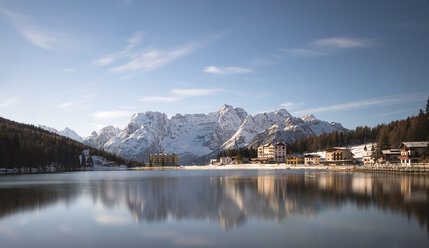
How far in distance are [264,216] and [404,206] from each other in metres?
10.6

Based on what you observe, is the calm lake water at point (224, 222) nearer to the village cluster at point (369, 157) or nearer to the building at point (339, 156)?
the village cluster at point (369, 157)

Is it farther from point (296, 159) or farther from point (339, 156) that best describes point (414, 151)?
point (296, 159)

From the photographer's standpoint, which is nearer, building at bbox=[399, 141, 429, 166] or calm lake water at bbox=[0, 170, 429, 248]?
calm lake water at bbox=[0, 170, 429, 248]

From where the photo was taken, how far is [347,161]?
146625mm

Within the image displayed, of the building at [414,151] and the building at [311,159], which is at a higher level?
the building at [414,151]

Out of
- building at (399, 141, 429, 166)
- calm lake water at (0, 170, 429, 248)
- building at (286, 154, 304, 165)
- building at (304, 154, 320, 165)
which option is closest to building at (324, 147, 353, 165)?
building at (304, 154, 320, 165)

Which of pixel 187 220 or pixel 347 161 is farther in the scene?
pixel 347 161

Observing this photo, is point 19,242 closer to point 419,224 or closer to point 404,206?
point 419,224

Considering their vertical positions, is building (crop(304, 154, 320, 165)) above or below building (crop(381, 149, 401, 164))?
below

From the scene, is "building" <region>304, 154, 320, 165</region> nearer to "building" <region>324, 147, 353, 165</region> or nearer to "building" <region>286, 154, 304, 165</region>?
"building" <region>324, 147, 353, 165</region>

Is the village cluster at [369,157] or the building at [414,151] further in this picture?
the village cluster at [369,157]

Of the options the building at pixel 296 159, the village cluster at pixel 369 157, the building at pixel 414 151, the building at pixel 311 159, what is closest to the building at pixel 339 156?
the village cluster at pixel 369 157

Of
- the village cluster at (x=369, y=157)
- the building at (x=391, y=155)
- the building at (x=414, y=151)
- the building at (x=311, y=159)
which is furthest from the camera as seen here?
the building at (x=311, y=159)

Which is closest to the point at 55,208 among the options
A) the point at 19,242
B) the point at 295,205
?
the point at 19,242
